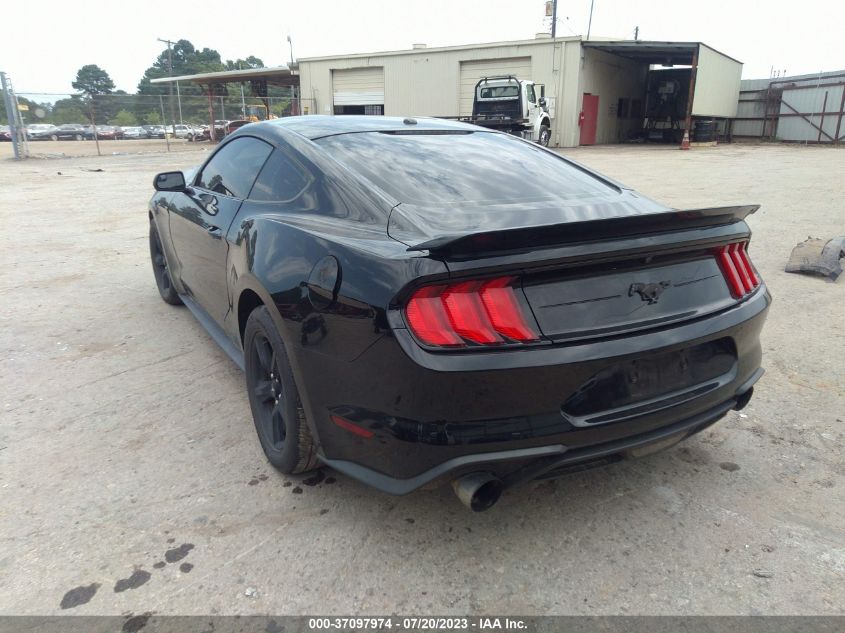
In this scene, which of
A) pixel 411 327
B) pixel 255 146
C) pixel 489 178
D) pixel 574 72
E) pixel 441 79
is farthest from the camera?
pixel 441 79

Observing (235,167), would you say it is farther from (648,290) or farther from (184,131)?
(184,131)

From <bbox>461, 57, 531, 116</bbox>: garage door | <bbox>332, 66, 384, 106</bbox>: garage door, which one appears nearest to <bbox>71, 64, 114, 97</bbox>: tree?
<bbox>332, 66, 384, 106</bbox>: garage door

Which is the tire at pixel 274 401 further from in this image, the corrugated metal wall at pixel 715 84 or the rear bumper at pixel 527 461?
the corrugated metal wall at pixel 715 84

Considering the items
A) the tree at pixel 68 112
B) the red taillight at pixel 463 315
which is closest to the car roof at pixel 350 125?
→ the red taillight at pixel 463 315

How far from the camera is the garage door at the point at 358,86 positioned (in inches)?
1275

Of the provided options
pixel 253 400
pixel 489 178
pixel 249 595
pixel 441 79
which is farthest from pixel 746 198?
pixel 441 79

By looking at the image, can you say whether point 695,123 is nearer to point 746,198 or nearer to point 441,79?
point 441,79

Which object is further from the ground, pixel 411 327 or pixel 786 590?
pixel 411 327

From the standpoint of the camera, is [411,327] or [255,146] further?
[255,146]

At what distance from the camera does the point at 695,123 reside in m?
31.0

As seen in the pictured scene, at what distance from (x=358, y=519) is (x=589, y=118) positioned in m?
30.2

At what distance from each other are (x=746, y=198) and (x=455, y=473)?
1077 cm

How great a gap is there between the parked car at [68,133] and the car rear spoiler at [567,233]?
145ft

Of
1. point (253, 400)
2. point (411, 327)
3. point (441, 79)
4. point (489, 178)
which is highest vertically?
point (441, 79)
